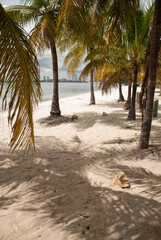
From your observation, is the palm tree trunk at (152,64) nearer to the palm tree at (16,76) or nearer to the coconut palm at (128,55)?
the coconut palm at (128,55)

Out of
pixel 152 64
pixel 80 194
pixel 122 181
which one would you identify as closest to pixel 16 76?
pixel 80 194

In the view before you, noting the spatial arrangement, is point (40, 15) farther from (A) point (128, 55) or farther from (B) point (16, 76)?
(B) point (16, 76)

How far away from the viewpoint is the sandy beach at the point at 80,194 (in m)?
1.67

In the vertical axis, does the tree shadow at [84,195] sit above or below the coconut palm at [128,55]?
below

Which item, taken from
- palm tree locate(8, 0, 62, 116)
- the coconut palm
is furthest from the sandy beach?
palm tree locate(8, 0, 62, 116)

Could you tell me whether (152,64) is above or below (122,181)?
above

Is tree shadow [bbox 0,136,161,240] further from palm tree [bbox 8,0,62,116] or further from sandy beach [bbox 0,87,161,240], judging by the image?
palm tree [bbox 8,0,62,116]

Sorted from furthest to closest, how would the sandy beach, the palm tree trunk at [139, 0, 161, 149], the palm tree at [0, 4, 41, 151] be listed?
the palm tree trunk at [139, 0, 161, 149] < the palm tree at [0, 4, 41, 151] < the sandy beach

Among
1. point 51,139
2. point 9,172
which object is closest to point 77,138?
point 51,139

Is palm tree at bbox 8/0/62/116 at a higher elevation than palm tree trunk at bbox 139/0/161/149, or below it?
higher

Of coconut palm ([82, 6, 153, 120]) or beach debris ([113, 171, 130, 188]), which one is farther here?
coconut palm ([82, 6, 153, 120])

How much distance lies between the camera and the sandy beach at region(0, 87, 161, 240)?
1.67 meters

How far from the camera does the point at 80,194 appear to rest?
7.58 feet

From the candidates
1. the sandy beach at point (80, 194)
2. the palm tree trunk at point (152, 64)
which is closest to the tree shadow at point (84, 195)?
the sandy beach at point (80, 194)
